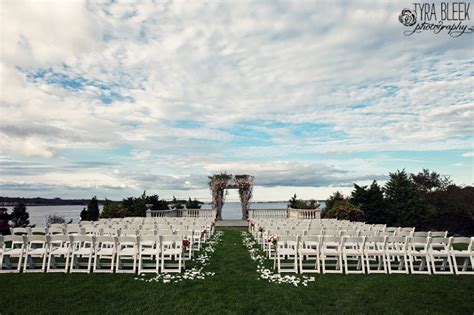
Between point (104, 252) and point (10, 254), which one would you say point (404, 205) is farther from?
point (10, 254)

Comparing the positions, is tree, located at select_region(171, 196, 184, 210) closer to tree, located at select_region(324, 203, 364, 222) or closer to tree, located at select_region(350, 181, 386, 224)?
tree, located at select_region(324, 203, 364, 222)

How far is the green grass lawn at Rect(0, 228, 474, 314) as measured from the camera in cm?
505

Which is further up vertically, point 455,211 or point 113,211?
point 455,211

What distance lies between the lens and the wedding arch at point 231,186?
77.7ft

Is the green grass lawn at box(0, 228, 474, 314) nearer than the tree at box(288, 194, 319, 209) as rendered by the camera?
Yes

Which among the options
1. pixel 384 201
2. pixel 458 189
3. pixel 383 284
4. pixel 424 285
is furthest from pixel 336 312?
pixel 458 189

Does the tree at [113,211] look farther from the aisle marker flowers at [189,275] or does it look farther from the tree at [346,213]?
the tree at [346,213]

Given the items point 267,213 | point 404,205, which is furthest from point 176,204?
point 404,205

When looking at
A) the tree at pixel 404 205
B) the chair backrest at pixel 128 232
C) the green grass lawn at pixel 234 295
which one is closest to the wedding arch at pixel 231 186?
the tree at pixel 404 205

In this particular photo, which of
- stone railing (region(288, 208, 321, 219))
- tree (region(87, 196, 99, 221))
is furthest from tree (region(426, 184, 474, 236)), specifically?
tree (region(87, 196, 99, 221))

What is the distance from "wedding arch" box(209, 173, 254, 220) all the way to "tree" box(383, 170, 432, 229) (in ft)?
29.8

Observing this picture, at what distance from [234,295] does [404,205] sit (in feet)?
58.0

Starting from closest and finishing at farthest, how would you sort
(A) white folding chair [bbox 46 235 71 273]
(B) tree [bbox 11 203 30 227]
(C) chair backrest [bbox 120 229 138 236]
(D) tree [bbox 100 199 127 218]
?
(A) white folding chair [bbox 46 235 71 273], (C) chair backrest [bbox 120 229 138 236], (B) tree [bbox 11 203 30 227], (D) tree [bbox 100 199 127 218]

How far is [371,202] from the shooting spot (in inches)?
816
